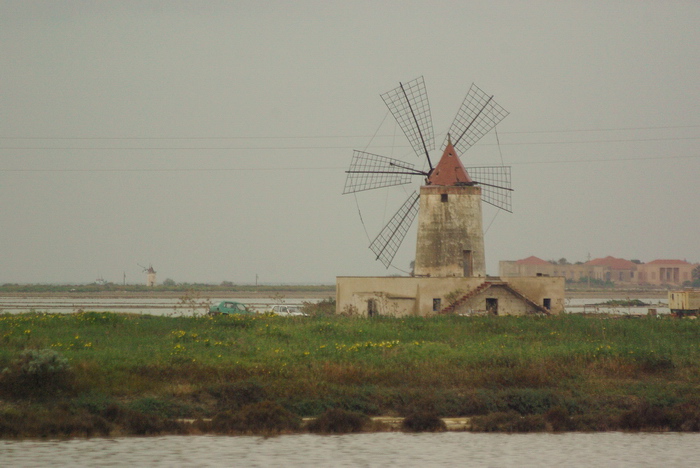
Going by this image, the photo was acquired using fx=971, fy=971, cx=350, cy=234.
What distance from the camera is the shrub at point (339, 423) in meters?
20.5

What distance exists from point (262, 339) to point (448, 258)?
14.6 metres

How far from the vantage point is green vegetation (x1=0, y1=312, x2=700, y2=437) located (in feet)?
67.7

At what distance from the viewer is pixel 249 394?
2197 centimetres

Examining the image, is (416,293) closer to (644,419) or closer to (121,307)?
(644,419)

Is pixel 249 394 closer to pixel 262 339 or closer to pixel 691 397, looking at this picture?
pixel 262 339

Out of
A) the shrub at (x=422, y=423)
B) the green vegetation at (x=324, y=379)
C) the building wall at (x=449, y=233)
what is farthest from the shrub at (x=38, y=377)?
the building wall at (x=449, y=233)

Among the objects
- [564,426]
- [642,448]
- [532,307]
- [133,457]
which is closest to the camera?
[133,457]

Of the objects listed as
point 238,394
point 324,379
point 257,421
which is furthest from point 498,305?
point 257,421

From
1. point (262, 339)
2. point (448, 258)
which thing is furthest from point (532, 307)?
point (262, 339)

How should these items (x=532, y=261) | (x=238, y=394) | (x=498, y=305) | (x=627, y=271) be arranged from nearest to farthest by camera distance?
(x=238, y=394), (x=498, y=305), (x=532, y=261), (x=627, y=271)

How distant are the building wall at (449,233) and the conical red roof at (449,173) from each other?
376 millimetres

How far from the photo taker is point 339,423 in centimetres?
2056

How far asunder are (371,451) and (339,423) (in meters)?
2.02

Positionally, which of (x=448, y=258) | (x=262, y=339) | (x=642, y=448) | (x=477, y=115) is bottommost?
(x=642, y=448)
